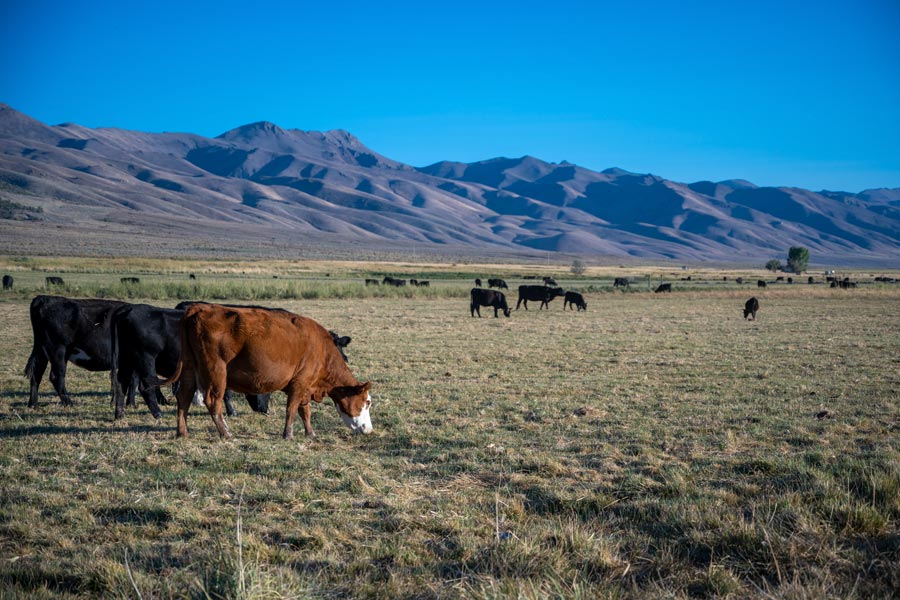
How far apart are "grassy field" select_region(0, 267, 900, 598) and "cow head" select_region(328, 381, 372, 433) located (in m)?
0.30

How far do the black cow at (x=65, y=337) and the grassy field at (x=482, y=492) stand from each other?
63 cm

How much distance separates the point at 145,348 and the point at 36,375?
1922mm

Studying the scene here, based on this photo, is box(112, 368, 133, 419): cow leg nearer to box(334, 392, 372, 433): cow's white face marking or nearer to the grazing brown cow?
the grazing brown cow

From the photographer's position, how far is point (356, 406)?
349 inches

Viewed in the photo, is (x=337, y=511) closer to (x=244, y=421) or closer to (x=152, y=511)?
(x=152, y=511)

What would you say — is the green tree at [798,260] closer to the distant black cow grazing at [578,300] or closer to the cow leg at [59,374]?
the distant black cow grazing at [578,300]

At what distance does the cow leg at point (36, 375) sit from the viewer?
10.0 m

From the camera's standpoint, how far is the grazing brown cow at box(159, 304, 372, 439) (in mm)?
8102

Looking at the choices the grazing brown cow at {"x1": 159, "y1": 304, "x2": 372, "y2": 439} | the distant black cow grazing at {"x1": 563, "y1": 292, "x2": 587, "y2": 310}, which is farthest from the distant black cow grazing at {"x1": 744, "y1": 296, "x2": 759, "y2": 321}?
the grazing brown cow at {"x1": 159, "y1": 304, "x2": 372, "y2": 439}

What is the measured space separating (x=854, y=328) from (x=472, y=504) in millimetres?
23981

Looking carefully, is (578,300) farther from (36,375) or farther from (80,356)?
(36,375)

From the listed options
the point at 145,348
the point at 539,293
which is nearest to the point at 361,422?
the point at 145,348

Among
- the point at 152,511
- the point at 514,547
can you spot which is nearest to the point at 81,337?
the point at 152,511

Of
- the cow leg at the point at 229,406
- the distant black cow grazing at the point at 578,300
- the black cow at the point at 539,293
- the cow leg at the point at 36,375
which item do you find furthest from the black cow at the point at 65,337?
the black cow at the point at 539,293
